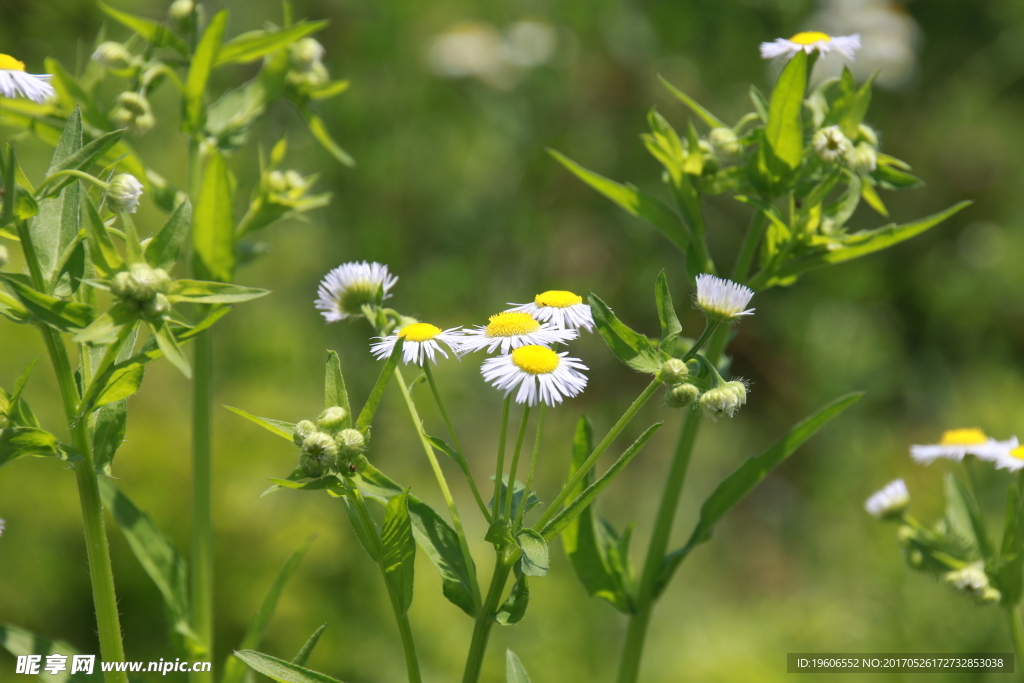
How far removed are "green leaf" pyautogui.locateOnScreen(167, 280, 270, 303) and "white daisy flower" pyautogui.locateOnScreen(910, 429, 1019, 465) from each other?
77 cm

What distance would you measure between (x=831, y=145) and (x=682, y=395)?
1.06 ft

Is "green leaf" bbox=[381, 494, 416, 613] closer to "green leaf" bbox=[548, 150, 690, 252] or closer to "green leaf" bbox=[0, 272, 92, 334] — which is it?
"green leaf" bbox=[0, 272, 92, 334]

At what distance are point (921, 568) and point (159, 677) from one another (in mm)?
857

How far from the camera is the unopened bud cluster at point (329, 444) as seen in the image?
61 centimetres

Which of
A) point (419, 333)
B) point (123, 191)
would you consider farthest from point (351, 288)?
point (123, 191)

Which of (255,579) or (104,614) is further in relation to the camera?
(255,579)

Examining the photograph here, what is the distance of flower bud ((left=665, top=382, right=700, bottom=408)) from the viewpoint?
0.64 meters

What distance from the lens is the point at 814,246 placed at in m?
0.85

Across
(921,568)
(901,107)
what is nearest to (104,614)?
(921,568)

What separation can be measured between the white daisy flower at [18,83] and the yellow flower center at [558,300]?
0.45 m

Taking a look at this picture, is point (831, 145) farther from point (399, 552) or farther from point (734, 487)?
point (399, 552)

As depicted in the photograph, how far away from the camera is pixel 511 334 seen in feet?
2.21

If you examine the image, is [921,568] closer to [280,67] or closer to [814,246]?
[814,246]

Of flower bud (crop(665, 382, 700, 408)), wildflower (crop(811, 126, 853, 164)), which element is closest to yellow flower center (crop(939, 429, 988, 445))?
wildflower (crop(811, 126, 853, 164))
